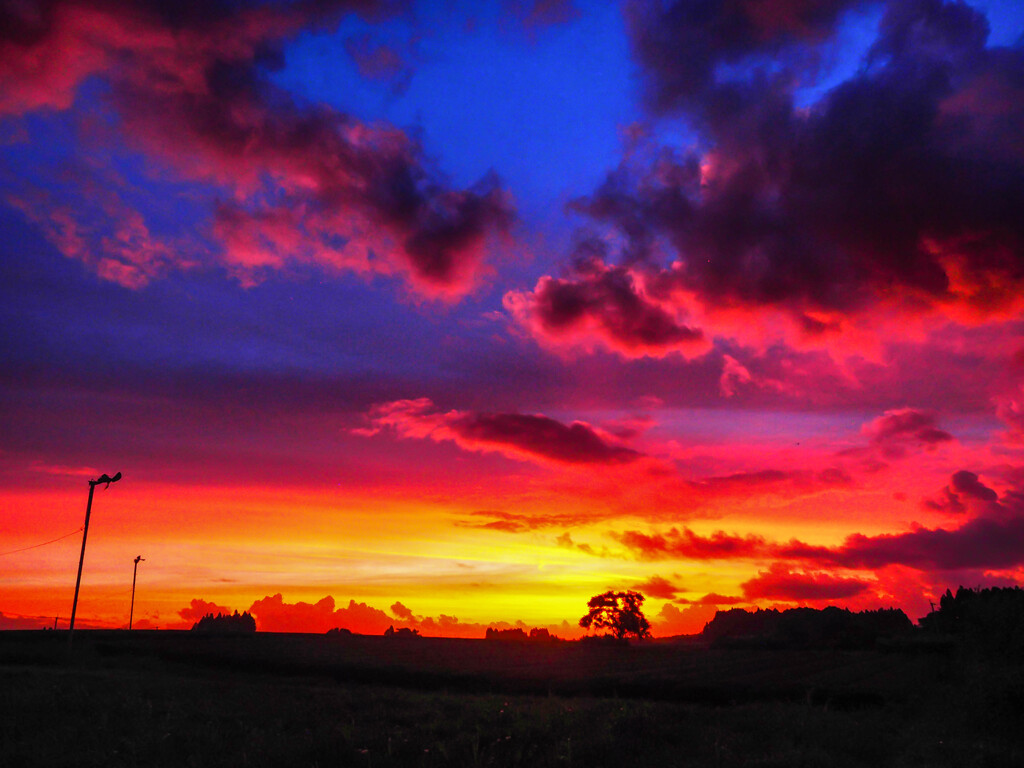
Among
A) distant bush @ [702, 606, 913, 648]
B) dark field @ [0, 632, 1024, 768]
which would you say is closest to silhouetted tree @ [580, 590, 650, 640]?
distant bush @ [702, 606, 913, 648]

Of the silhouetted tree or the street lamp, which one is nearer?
the street lamp

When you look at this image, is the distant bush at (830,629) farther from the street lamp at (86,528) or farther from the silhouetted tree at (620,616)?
the street lamp at (86,528)

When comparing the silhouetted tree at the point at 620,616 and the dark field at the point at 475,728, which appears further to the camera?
the silhouetted tree at the point at 620,616

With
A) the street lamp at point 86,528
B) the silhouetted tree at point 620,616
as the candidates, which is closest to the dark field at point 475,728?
the street lamp at point 86,528

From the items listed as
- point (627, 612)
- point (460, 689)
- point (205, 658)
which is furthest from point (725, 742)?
point (627, 612)

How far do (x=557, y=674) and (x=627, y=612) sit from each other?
183 feet

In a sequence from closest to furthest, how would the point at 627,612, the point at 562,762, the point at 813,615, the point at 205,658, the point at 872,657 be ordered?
the point at 562,762 → the point at 205,658 → the point at 872,657 → the point at 627,612 → the point at 813,615

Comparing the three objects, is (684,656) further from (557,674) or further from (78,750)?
(78,750)

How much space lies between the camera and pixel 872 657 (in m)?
86.9

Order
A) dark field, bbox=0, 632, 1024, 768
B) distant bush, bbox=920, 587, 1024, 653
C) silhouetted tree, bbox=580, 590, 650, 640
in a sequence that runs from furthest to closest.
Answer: silhouetted tree, bbox=580, 590, 650, 640 → distant bush, bbox=920, 587, 1024, 653 → dark field, bbox=0, 632, 1024, 768

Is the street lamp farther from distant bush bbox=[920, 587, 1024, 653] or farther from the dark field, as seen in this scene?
distant bush bbox=[920, 587, 1024, 653]

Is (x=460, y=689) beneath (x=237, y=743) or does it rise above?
beneath

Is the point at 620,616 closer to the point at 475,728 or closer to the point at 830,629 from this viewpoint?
the point at 830,629

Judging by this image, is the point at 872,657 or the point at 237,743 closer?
the point at 237,743
